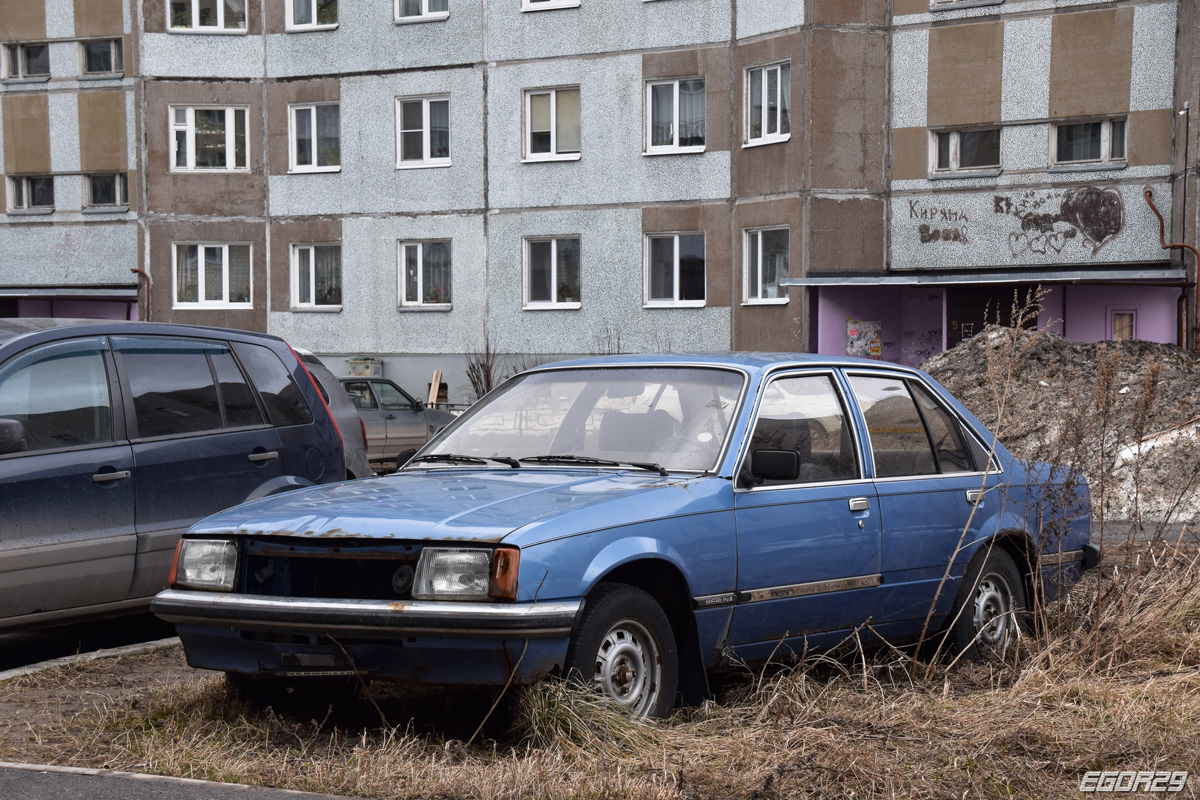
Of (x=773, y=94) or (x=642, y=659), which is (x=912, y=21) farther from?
(x=642, y=659)

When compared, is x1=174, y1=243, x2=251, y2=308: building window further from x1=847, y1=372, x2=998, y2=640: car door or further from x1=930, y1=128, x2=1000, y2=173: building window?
x1=847, y1=372, x2=998, y2=640: car door

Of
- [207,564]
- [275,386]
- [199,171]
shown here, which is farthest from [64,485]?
[199,171]

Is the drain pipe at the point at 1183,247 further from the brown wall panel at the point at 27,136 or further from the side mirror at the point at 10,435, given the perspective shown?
the brown wall panel at the point at 27,136

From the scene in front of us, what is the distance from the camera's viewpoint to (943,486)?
6.74 metres

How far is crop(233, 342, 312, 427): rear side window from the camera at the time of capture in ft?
26.9

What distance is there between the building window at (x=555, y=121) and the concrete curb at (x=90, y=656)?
22.1 m

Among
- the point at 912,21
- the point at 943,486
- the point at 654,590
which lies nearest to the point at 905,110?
the point at 912,21

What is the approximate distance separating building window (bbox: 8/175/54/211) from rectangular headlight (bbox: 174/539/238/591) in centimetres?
3019

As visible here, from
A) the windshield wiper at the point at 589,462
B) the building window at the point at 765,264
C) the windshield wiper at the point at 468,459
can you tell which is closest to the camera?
the windshield wiper at the point at 589,462

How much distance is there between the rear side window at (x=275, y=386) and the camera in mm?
8188

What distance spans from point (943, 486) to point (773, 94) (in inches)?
806

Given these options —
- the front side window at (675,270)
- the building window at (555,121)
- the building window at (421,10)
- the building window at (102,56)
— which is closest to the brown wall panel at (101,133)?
the building window at (102,56)

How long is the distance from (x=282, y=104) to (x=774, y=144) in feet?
37.9

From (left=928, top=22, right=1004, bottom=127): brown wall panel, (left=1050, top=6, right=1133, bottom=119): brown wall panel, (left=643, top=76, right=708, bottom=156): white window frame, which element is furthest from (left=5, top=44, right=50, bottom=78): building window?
(left=1050, top=6, right=1133, bottom=119): brown wall panel
